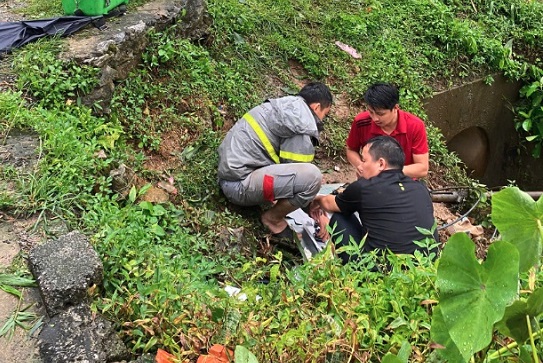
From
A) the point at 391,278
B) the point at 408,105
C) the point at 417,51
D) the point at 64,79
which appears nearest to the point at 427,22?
the point at 417,51

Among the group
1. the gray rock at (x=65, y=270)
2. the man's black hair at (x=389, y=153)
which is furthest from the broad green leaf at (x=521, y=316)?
the man's black hair at (x=389, y=153)

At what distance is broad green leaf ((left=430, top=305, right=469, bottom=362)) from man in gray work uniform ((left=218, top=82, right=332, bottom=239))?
2.28m

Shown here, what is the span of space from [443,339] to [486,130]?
6.67 metres

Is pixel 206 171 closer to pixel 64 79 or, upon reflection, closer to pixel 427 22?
pixel 64 79

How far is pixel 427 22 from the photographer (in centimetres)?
768

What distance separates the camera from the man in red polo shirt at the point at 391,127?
14.4 ft

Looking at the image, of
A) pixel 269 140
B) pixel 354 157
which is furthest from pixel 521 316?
pixel 354 157

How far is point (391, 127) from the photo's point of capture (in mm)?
4637

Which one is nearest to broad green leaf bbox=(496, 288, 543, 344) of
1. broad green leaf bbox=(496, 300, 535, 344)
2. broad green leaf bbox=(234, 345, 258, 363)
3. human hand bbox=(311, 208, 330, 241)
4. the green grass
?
broad green leaf bbox=(496, 300, 535, 344)

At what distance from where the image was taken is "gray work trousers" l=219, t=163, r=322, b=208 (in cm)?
418

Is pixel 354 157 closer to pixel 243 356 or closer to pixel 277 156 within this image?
pixel 277 156

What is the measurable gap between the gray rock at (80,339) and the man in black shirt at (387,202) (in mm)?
1536

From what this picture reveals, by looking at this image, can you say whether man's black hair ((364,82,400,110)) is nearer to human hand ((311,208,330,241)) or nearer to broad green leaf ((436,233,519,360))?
human hand ((311,208,330,241))

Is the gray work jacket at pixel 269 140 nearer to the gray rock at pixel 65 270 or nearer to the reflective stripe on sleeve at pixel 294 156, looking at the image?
the reflective stripe on sleeve at pixel 294 156
